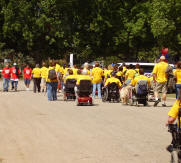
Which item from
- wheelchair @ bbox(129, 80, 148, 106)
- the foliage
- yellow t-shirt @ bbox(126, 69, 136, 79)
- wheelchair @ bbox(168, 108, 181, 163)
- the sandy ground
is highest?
the foliage

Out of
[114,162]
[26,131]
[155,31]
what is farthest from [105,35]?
[114,162]

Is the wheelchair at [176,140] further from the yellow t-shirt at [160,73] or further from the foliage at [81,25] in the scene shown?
the foliage at [81,25]

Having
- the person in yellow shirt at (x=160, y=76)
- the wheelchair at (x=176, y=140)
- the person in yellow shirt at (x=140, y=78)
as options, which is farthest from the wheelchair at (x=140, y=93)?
the wheelchair at (x=176, y=140)

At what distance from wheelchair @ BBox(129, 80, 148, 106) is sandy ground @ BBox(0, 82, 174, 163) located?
10.7 ft

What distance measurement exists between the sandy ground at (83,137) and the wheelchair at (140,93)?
10.7 ft

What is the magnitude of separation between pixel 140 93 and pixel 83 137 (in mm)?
10262

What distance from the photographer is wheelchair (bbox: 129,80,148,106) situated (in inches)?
856

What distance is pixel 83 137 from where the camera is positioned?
39.2ft

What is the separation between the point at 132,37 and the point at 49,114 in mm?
44478

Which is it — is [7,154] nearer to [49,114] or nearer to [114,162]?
[114,162]

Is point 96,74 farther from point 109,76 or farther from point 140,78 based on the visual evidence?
point 140,78

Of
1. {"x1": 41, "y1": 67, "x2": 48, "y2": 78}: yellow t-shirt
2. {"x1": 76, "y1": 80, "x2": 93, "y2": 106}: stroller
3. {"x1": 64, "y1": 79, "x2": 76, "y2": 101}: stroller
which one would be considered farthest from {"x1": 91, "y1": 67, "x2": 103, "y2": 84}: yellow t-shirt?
{"x1": 41, "y1": 67, "x2": 48, "y2": 78}: yellow t-shirt

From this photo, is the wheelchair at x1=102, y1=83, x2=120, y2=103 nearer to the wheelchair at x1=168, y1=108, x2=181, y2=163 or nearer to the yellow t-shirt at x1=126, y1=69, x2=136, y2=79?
the yellow t-shirt at x1=126, y1=69, x2=136, y2=79

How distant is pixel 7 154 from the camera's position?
9.75m
